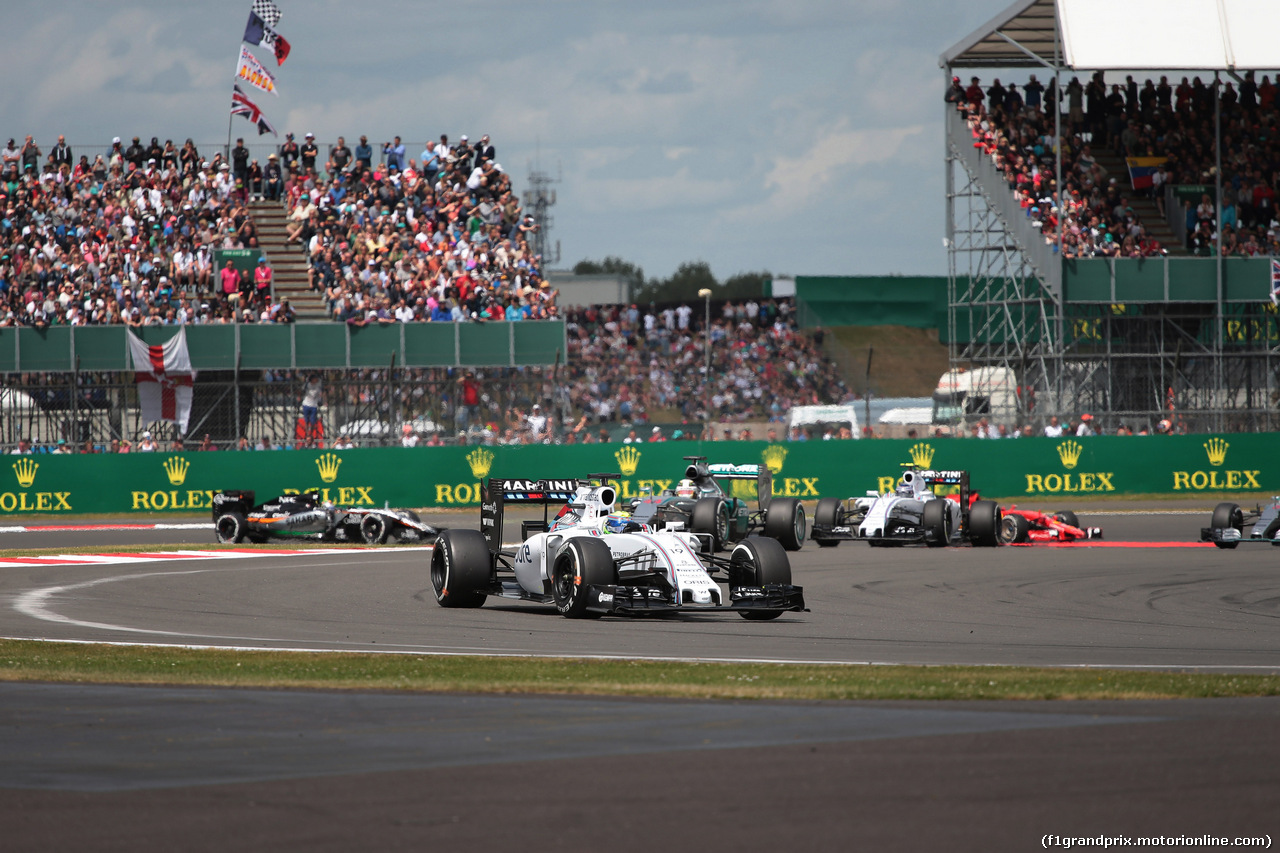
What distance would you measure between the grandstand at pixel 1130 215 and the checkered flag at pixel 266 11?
19.7m

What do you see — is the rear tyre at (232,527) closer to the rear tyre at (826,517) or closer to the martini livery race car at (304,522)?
the martini livery race car at (304,522)

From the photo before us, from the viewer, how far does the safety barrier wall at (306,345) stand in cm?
3497

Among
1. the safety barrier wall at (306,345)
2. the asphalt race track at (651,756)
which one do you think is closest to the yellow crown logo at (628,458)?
the safety barrier wall at (306,345)

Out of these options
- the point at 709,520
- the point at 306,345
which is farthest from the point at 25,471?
the point at 709,520

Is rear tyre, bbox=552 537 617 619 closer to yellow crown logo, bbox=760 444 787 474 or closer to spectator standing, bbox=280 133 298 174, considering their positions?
yellow crown logo, bbox=760 444 787 474

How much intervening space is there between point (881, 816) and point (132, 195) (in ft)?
119

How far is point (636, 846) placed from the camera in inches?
223

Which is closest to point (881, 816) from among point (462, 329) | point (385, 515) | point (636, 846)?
point (636, 846)

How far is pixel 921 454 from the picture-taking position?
35281mm

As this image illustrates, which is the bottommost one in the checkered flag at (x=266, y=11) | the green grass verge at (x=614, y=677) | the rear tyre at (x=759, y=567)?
the green grass verge at (x=614, y=677)

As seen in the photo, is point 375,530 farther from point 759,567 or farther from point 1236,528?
point 1236,528

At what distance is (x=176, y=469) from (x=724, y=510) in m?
16.0

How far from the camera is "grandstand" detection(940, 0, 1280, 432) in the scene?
123 ft

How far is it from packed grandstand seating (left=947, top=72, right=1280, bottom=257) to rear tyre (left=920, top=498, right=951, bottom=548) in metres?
16.3
